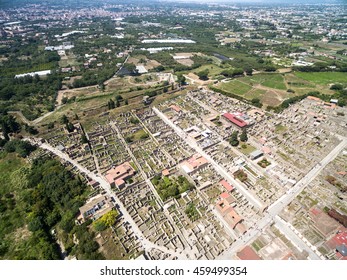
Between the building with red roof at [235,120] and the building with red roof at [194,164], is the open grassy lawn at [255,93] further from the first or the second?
the building with red roof at [194,164]

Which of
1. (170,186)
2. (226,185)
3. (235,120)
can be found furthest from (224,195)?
(235,120)

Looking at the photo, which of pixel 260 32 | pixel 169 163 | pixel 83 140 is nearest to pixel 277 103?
pixel 169 163

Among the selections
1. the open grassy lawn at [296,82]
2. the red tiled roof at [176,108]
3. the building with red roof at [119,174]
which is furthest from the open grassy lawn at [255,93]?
the building with red roof at [119,174]

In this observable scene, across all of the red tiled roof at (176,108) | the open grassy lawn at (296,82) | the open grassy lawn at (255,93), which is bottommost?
the open grassy lawn at (255,93)

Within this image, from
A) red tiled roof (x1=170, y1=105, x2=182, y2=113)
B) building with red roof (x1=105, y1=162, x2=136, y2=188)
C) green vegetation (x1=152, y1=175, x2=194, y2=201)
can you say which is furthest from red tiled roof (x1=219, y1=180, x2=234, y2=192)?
red tiled roof (x1=170, y1=105, x2=182, y2=113)

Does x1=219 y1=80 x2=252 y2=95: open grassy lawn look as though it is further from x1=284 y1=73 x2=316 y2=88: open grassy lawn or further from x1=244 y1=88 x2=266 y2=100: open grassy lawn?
x1=284 y1=73 x2=316 y2=88: open grassy lawn

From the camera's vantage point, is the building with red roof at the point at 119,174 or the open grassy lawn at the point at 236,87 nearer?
the building with red roof at the point at 119,174
